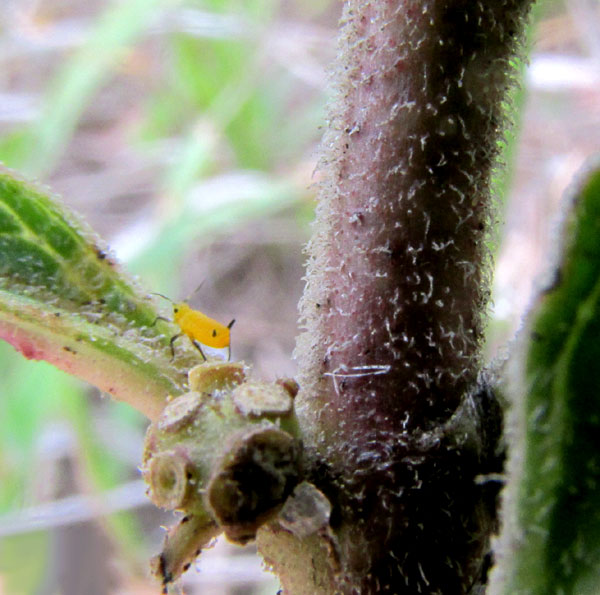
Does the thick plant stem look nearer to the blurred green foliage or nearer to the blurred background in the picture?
the blurred background

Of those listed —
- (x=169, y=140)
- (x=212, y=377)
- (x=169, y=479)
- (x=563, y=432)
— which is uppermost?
(x=169, y=140)

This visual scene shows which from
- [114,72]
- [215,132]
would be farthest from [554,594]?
[114,72]

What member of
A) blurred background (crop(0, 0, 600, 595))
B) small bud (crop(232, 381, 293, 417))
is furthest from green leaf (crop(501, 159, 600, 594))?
blurred background (crop(0, 0, 600, 595))

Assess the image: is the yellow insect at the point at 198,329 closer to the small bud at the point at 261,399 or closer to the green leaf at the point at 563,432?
the small bud at the point at 261,399

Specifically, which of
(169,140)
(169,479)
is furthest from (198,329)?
(169,140)

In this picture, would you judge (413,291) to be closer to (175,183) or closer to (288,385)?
(288,385)

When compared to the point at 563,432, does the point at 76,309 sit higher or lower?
lower
